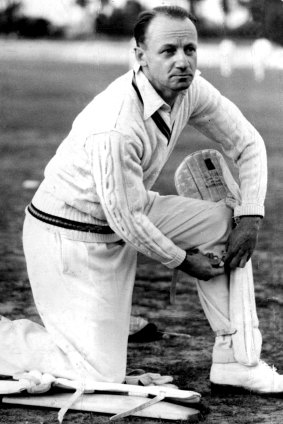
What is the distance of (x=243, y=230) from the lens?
391 cm

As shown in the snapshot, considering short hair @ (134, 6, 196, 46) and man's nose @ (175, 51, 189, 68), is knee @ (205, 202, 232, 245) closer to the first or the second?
man's nose @ (175, 51, 189, 68)

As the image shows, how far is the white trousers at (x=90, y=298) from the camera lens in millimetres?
3832

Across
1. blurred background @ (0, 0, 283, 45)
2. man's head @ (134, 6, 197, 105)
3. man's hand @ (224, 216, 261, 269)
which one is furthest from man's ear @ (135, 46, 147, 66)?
blurred background @ (0, 0, 283, 45)

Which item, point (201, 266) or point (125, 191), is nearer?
point (125, 191)

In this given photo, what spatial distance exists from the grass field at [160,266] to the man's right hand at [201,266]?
46cm

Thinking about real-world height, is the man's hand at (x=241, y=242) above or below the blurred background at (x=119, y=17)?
below

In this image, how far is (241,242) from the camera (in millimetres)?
3861

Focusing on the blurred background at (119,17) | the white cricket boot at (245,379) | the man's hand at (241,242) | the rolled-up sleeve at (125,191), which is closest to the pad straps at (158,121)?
the rolled-up sleeve at (125,191)

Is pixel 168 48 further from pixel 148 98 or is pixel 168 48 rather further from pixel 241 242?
pixel 241 242

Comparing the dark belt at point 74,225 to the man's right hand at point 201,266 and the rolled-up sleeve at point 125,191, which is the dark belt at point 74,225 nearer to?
the rolled-up sleeve at point 125,191

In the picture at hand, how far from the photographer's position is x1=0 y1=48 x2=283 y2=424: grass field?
12.4 ft

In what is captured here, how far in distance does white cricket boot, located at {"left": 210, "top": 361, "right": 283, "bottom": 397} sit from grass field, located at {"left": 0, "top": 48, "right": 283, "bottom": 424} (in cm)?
5

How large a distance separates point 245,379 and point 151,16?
4.56ft

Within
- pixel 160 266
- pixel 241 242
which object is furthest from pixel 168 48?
pixel 160 266
